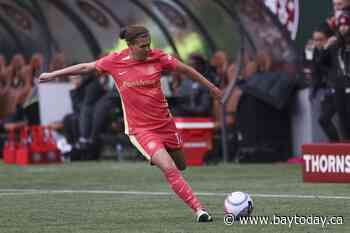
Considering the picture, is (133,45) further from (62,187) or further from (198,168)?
(198,168)

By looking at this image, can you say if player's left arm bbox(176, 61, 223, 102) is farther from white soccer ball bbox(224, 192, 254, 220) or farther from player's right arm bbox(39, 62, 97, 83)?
white soccer ball bbox(224, 192, 254, 220)

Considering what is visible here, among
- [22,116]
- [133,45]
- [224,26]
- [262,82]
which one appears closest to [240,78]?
[262,82]

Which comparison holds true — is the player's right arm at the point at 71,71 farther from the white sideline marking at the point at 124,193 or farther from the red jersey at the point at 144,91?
the white sideline marking at the point at 124,193

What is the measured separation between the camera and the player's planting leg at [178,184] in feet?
36.3

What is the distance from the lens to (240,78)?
22.4 meters

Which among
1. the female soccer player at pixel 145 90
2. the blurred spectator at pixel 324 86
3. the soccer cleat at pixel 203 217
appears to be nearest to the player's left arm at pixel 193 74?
the female soccer player at pixel 145 90

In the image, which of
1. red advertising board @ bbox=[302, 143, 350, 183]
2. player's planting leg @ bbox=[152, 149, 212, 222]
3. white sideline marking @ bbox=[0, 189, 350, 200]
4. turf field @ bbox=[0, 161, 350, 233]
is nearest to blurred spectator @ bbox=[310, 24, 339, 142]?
turf field @ bbox=[0, 161, 350, 233]

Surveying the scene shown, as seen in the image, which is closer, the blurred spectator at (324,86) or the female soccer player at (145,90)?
the female soccer player at (145,90)

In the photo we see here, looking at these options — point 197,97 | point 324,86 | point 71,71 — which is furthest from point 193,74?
point 197,97

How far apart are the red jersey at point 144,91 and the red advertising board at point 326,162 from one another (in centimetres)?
438

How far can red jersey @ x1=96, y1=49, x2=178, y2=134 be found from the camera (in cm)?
1185

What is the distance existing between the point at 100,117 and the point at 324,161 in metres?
8.67

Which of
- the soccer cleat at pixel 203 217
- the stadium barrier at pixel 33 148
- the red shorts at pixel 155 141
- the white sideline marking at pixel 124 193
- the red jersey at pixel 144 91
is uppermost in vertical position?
the red jersey at pixel 144 91

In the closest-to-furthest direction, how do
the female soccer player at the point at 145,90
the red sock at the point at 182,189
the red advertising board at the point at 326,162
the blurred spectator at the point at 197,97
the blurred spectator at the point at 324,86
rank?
the red sock at the point at 182,189
the female soccer player at the point at 145,90
the red advertising board at the point at 326,162
the blurred spectator at the point at 324,86
the blurred spectator at the point at 197,97
